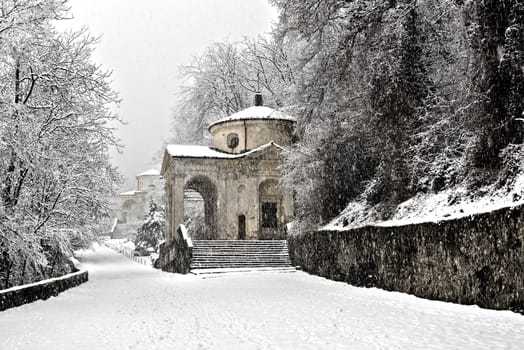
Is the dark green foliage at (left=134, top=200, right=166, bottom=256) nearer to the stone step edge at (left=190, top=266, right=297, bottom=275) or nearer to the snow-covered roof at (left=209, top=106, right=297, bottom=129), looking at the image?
the snow-covered roof at (left=209, top=106, right=297, bottom=129)

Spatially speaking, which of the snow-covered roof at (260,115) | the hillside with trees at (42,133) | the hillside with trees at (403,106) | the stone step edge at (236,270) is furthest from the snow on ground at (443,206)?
the snow-covered roof at (260,115)

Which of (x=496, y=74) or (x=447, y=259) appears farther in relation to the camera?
(x=447, y=259)

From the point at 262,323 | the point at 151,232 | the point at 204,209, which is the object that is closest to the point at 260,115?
the point at 204,209

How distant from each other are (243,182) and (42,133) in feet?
57.7

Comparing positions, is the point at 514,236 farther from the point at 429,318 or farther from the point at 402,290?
the point at 402,290

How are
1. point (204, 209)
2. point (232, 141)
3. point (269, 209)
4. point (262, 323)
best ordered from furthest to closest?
point (204, 209)
point (232, 141)
point (269, 209)
point (262, 323)

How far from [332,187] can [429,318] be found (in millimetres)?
11624

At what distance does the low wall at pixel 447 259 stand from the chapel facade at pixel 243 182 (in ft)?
46.7

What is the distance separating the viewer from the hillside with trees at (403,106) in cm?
1181

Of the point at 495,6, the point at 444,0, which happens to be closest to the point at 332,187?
the point at 444,0

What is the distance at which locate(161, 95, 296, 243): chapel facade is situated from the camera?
32.1 meters

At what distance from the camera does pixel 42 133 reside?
16.3m

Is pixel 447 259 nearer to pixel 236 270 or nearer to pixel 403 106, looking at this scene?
pixel 403 106

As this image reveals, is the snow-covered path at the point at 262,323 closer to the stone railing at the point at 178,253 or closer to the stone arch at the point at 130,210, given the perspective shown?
the stone railing at the point at 178,253
